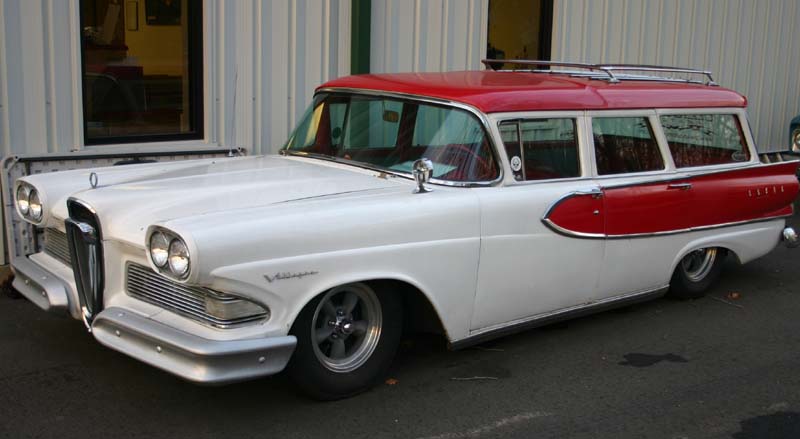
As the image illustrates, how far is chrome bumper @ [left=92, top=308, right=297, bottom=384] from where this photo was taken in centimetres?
392

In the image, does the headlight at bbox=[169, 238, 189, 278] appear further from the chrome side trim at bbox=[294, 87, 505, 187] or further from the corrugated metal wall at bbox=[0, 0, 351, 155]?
the corrugated metal wall at bbox=[0, 0, 351, 155]

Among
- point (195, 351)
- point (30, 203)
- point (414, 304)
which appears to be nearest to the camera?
point (195, 351)

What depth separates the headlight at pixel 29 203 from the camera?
16.7ft

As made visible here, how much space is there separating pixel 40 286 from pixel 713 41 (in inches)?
385

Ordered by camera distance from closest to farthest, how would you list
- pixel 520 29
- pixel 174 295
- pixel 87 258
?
1. pixel 174 295
2. pixel 87 258
3. pixel 520 29

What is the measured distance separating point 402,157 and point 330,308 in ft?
3.69

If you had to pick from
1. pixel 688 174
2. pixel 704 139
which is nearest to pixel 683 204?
pixel 688 174

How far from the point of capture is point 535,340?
18.8 ft

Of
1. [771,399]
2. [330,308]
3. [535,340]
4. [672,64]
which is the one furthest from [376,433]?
[672,64]

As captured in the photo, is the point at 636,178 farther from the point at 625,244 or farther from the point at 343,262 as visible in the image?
the point at 343,262

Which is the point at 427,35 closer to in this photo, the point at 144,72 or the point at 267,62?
the point at 267,62

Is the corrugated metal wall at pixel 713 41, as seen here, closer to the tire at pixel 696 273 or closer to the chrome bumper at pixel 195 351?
the tire at pixel 696 273

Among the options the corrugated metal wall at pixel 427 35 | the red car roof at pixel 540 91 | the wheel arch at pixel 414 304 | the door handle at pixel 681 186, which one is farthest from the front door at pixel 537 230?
the corrugated metal wall at pixel 427 35

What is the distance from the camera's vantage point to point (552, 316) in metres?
5.45
